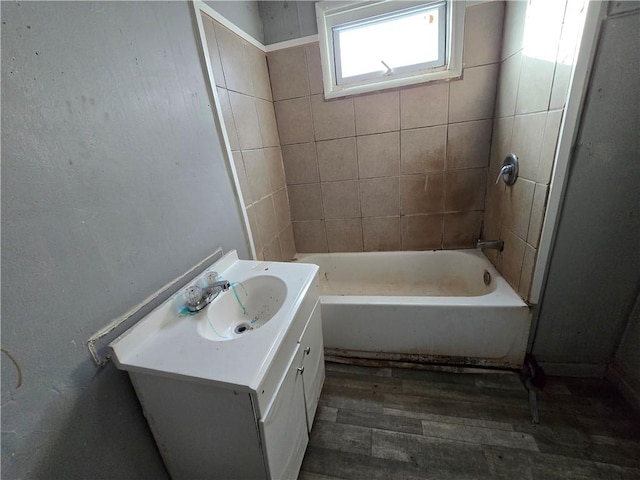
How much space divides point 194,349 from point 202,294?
0.24m

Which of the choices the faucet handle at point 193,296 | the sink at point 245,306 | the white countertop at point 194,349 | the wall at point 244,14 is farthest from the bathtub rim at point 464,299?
the wall at point 244,14

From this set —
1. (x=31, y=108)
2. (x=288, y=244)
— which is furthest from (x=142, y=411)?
(x=288, y=244)

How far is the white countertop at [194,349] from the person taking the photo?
24.6 inches

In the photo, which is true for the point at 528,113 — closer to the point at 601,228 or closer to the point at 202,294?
the point at 601,228

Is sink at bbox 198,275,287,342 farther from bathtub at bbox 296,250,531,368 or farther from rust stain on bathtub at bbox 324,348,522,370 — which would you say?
rust stain on bathtub at bbox 324,348,522,370

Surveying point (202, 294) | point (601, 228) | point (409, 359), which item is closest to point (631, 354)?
point (601, 228)

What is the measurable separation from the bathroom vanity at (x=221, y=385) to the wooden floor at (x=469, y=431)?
26 centimetres

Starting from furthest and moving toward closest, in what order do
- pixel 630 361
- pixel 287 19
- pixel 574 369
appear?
pixel 287 19 < pixel 574 369 < pixel 630 361

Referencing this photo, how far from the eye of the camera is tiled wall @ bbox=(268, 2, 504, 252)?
1513 mm

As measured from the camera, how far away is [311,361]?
1030mm

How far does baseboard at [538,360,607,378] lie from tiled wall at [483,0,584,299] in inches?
16.3

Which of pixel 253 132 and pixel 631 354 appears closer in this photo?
pixel 631 354

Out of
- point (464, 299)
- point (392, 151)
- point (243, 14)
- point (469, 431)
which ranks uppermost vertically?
point (243, 14)

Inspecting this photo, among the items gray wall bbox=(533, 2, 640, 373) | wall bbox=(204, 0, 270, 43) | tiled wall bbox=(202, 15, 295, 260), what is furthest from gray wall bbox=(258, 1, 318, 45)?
gray wall bbox=(533, 2, 640, 373)
